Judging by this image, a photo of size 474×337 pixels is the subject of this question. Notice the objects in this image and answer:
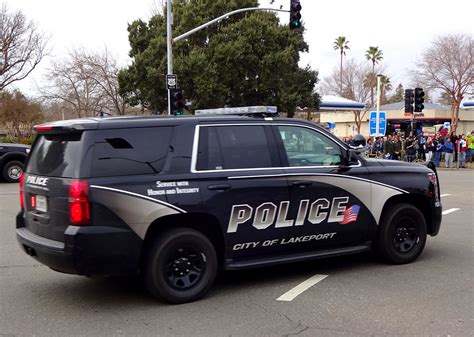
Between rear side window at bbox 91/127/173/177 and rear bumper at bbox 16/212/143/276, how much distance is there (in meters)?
Answer: 0.55

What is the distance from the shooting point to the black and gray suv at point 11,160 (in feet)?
56.2

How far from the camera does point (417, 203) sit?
263 inches

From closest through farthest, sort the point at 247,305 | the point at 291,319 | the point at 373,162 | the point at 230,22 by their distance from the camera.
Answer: the point at 291,319, the point at 247,305, the point at 373,162, the point at 230,22

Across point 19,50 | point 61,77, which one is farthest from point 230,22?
point 19,50

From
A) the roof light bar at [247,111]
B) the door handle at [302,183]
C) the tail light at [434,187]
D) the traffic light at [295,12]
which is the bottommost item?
the tail light at [434,187]

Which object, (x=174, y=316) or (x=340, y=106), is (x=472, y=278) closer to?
(x=174, y=316)

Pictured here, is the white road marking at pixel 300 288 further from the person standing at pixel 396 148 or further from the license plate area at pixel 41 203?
the person standing at pixel 396 148

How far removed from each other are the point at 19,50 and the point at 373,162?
38047mm

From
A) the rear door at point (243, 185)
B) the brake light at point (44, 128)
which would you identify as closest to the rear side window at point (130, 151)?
the rear door at point (243, 185)

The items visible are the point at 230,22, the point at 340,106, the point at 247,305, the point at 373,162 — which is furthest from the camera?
the point at 340,106

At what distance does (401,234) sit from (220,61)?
2440cm

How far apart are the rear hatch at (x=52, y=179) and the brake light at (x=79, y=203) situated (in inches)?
2.5

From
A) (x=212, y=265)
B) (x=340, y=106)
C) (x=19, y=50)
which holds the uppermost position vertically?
(x=19, y=50)

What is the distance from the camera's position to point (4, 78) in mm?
39031
